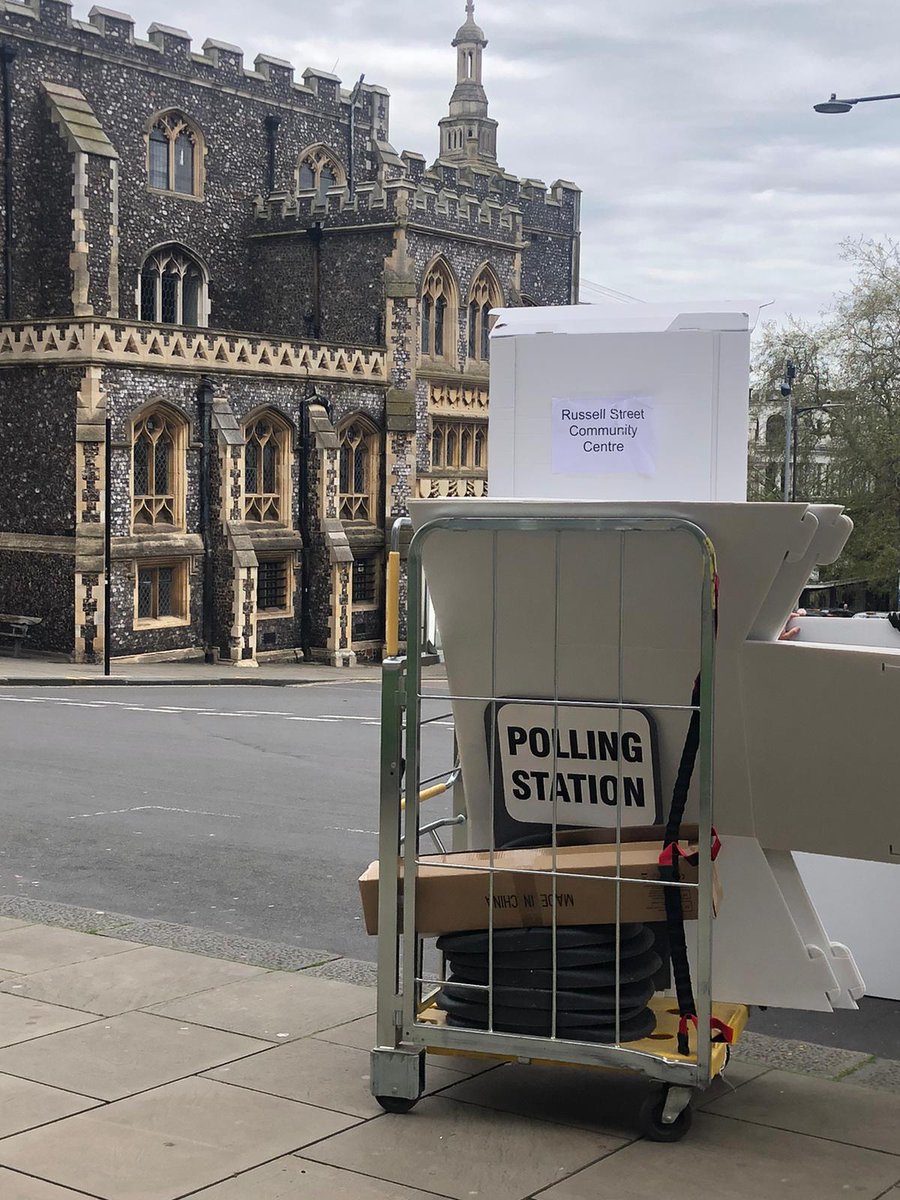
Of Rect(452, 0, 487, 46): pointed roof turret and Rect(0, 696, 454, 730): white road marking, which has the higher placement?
Rect(452, 0, 487, 46): pointed roof turret

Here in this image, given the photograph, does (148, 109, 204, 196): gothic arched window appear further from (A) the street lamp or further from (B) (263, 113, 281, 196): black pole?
(A) the street lamp

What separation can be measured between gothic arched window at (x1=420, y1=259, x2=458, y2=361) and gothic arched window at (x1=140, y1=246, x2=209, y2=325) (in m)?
6.25

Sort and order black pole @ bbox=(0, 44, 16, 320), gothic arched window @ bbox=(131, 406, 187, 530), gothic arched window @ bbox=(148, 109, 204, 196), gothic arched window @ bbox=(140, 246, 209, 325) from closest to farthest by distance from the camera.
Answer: gothic arched window @ bbox=(131, 406, 187, 530) → black pole @ bbox=(0, 44, 16, 320) → gothic arched window @ bbox=(148, 109, 204, 196) → gothic arched window @ bbox=(140, 246, 209, 325)

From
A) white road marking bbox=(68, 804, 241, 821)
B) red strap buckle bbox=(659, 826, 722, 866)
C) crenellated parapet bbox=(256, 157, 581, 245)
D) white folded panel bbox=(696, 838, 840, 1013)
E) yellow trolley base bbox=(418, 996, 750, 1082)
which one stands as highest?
crenellated parapet bbox=(256, 157, 581, 245)

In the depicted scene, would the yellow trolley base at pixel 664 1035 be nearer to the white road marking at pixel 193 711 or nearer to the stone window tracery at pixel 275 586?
the white road marking at pixel 193 711

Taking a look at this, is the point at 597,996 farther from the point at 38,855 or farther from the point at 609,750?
Result: the point at 38,855

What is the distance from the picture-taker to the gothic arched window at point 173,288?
41.5 meters

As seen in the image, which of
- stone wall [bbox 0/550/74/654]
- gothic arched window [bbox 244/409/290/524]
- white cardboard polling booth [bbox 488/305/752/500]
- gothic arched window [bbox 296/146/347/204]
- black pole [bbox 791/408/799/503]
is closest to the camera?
white cardboard polling booth [bbox 488/305/752/500]

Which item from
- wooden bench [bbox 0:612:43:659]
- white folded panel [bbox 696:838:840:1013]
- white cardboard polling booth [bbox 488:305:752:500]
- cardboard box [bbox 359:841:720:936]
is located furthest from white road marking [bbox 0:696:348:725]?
white folded panel [bbox 696:838:840:1013]

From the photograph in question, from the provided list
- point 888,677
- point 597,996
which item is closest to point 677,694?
point 888,677

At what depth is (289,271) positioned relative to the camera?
1688 inches

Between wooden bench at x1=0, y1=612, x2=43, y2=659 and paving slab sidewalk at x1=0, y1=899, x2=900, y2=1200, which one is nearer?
paving slab sidewalk at x1=0, y1=899, x2=900, y2=1200

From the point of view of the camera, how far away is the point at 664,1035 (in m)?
4.89

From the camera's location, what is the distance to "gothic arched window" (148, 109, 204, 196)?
1626 inches
